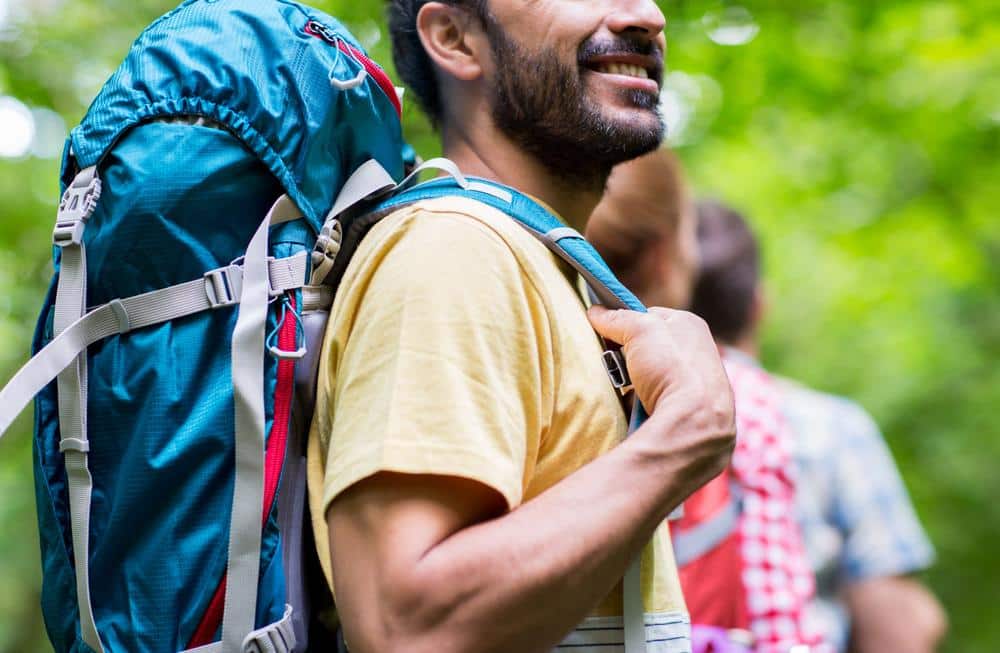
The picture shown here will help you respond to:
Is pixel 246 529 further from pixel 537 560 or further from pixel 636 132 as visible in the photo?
pixel 636 132

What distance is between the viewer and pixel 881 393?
834cm

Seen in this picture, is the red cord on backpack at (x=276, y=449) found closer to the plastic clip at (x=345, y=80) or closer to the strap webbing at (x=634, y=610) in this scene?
the plastic clip at (x=345, y=80)

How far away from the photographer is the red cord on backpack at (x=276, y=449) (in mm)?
1703

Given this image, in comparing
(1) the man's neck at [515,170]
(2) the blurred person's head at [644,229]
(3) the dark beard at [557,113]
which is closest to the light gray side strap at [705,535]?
(2) the blurred person's head at [644,229]

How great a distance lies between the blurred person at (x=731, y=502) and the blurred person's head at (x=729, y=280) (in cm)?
46

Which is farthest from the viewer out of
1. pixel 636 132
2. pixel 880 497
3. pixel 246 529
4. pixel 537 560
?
pixel 880 497

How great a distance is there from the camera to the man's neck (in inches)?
90.0

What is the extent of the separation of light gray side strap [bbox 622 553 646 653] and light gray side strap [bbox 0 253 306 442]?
2.35 feet

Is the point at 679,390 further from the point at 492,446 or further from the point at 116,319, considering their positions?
the point at 116,319

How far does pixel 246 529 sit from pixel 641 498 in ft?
1.91

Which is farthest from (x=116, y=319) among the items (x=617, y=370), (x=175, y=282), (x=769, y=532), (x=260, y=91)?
(x=769, y=532)

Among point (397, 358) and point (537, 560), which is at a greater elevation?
point (397, 358)

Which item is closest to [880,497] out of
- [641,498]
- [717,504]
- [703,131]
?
[717,504]

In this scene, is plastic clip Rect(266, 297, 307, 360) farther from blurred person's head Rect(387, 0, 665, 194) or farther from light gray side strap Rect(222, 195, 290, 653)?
blurred person's head Rect(387, 0, 665, 194)
